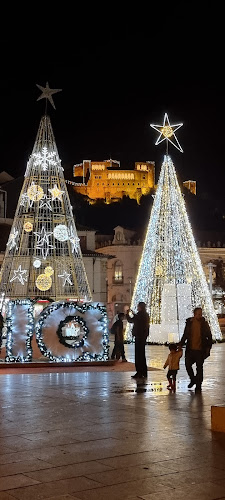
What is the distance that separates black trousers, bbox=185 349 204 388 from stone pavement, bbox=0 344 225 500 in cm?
26

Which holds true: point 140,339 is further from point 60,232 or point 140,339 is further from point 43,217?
point 43,217

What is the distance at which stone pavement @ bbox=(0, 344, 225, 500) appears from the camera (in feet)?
16.7

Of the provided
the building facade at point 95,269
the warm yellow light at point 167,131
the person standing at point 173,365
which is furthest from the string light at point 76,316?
the building facade at point 95,269

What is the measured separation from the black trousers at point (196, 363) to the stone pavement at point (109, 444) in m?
0.26

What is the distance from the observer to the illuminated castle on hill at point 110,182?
347 ft

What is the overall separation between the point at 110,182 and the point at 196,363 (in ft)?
316

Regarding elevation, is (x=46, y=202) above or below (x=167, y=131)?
below

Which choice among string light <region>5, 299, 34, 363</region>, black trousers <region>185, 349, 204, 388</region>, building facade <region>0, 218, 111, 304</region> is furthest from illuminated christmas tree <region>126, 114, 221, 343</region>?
building facade <region>0, 218, 111, 304</region>

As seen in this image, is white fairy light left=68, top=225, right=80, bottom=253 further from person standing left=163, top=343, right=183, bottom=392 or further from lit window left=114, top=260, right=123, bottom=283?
lit window left=114, top=260, right=123, bottom=283

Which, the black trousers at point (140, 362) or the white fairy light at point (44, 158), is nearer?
the black trousers at point (140, 362)

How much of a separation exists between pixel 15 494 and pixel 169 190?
23518 millimetres

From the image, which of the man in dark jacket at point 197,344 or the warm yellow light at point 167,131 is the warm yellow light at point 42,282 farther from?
the man in dark jacket at point 197,344

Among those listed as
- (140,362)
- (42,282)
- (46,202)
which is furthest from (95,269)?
(140,362)

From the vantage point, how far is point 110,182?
107188 mm
